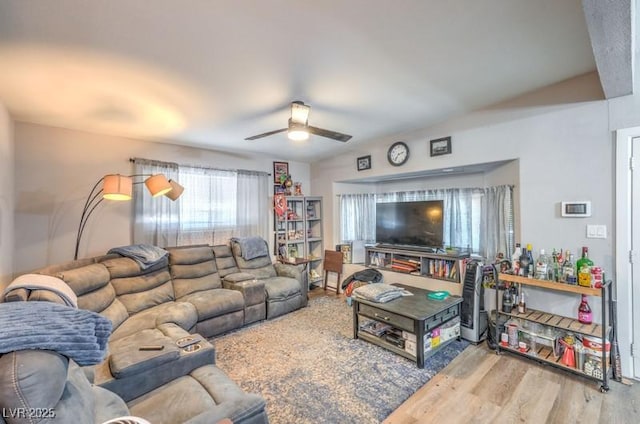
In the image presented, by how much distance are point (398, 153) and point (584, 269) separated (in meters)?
2.39

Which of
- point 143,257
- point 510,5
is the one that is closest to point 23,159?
point 143,257

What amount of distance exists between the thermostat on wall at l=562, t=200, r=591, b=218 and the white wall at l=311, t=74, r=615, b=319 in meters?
0.04

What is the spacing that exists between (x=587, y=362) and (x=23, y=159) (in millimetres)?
5717

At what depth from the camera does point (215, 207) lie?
4.41 meters

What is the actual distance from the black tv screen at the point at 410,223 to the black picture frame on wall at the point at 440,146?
2.18ft

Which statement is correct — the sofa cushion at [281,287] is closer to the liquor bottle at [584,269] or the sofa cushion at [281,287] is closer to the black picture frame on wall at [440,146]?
the black picture frame on wall at [440,146]

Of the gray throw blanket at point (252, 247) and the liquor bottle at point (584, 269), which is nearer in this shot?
the liquor bottle at point (584, 269)

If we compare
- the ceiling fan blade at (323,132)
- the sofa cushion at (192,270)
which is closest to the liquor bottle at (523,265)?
the ceiling fan blade at (323,132)

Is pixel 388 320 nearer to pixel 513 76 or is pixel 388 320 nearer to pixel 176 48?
pixel 513 76

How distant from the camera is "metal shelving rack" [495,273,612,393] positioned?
2154mm

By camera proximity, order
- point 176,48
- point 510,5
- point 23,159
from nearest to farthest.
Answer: point 510,5, point 176,48, point 23,159

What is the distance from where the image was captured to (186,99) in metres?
2.57

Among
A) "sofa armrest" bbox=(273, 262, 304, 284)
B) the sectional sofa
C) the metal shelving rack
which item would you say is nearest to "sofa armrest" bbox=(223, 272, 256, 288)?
the sectional sofa

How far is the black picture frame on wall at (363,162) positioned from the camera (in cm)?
444
